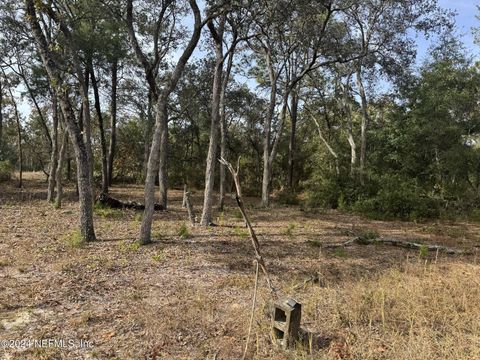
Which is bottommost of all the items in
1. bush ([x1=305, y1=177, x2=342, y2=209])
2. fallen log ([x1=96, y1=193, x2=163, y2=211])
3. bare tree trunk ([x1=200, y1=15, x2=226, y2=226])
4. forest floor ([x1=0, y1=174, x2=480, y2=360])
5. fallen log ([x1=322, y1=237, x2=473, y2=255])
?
forest floor ([x1=0, y1=174, x2=480, y2=360])

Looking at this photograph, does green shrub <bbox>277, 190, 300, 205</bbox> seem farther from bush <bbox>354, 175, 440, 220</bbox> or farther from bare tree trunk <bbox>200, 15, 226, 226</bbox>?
bare tree trunk <bbox>200, 15, 226, 226</bbox>

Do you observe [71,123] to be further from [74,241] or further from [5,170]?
[5,170]

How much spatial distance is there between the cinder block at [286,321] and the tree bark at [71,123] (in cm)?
568

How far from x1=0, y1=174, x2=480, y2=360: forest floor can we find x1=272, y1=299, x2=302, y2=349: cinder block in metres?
0.12

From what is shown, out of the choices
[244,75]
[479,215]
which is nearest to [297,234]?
[479,215]

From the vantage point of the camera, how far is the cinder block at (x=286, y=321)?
3.55 meters

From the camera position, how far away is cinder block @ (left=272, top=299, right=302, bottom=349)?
355 cm

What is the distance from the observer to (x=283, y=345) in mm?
3584

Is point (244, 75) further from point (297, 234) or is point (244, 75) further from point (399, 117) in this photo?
point (297, 234)

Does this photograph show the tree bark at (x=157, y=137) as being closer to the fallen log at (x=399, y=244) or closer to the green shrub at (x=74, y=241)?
the green shrub at (x=74, y=241)

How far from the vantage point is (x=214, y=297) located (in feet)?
17.0

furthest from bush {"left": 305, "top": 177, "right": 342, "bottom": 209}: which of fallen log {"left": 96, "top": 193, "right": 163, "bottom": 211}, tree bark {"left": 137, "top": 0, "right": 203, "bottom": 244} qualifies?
tree bark {"left": 137, "top": 0, "right": 203, "bottom": 244}

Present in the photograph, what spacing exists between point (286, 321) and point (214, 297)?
180 cm

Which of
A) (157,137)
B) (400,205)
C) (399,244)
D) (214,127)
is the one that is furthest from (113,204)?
(400,205)
